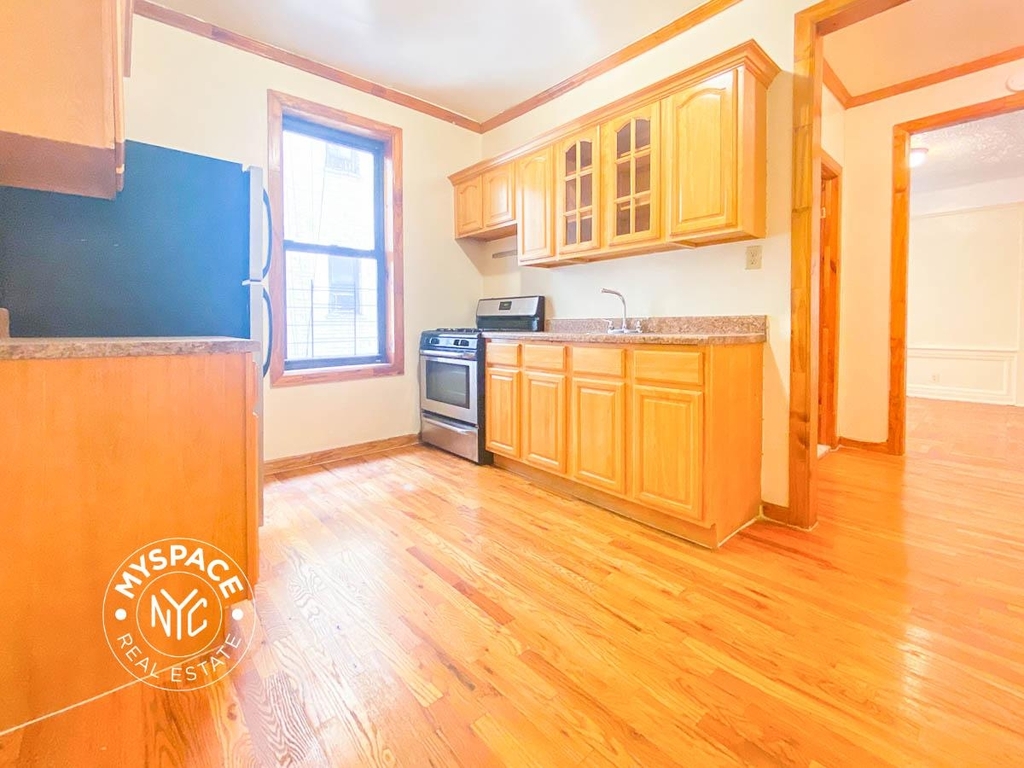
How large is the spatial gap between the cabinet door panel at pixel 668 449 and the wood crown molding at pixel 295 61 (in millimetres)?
3043

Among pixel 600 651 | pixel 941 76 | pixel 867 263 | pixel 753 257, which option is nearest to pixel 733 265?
pixel 753 257

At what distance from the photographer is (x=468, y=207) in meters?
3.86

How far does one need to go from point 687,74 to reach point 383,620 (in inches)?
109

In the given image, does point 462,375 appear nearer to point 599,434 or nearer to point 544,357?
point 544,357

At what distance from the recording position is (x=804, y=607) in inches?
63.6

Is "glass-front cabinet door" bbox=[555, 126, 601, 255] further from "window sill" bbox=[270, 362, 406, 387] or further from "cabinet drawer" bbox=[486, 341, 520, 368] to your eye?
"window sill" bbox=[270, 362, 406, 387]

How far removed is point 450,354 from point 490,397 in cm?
51

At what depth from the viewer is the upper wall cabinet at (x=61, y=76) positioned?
3.21 feet

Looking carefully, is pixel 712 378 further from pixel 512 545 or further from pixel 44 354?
pixel 44 354

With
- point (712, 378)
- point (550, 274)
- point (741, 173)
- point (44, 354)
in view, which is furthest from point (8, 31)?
point (550, 274)

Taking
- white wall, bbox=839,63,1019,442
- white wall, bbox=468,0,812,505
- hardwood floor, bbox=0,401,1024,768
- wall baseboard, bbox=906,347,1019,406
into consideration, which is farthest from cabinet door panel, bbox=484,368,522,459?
wall baseboard, bbox=906,347,1019,406

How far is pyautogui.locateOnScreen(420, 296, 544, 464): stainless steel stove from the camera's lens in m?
3.29

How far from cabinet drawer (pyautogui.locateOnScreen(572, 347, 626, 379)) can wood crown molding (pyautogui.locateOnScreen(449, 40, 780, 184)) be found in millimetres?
1378

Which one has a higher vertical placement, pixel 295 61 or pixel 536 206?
pixel 295 61
